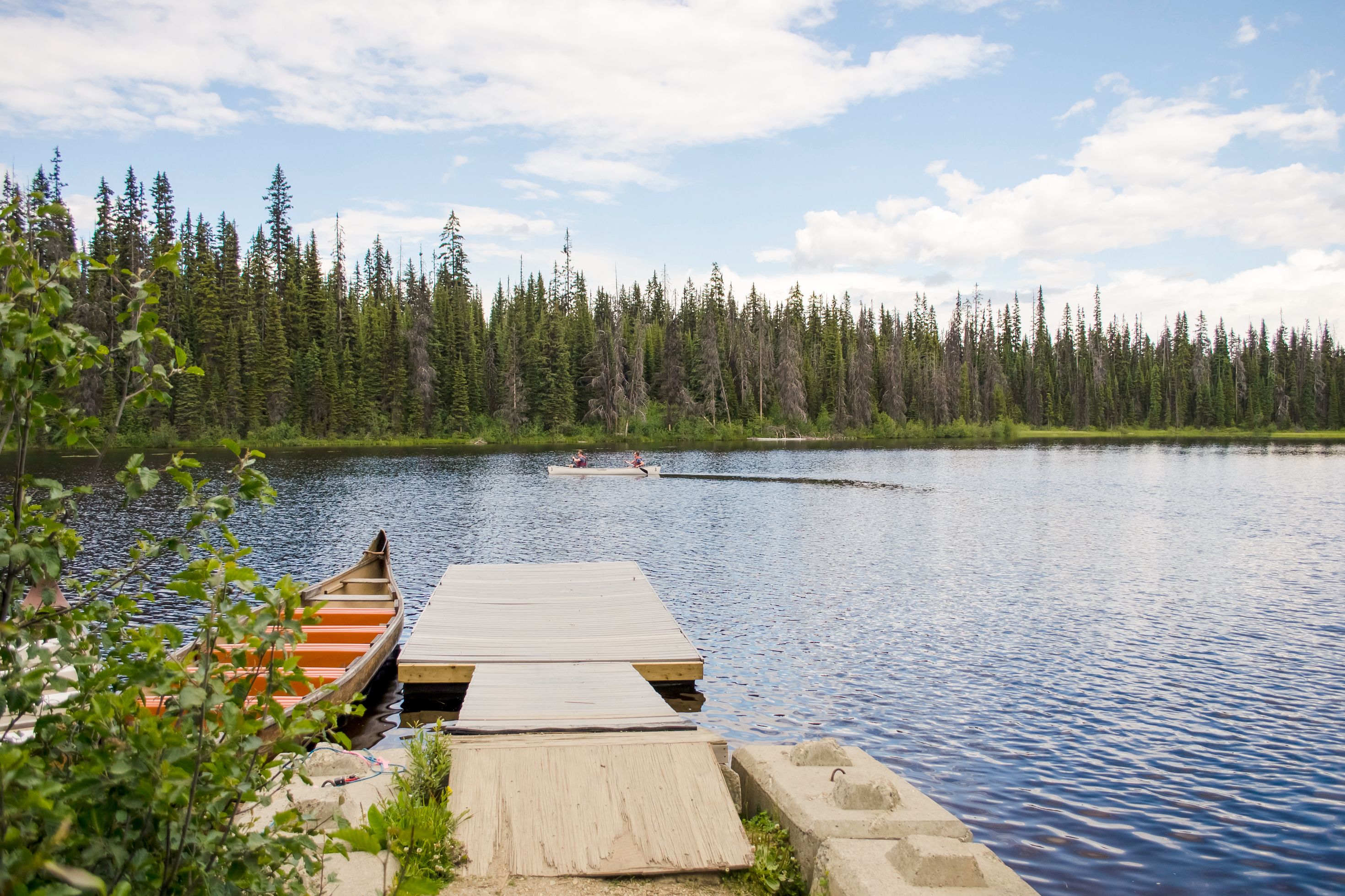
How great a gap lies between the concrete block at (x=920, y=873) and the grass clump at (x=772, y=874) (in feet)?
1.23

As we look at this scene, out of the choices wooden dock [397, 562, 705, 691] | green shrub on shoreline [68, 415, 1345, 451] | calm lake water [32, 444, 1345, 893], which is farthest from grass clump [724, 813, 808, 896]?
green shrub on shoreline [68, 415, 1345, 451]

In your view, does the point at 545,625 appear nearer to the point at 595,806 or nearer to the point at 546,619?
the point at 546,619

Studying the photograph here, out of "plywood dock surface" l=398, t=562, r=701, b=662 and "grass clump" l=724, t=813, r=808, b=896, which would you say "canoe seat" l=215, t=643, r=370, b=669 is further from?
"grass clump" l=724, t=813, r=808, b=896

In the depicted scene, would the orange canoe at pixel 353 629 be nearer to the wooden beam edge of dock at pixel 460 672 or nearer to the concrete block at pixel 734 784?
the wooden beam edge of dock at pixel 460 672

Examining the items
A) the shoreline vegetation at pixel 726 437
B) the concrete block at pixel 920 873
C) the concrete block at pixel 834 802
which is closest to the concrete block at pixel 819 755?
the concrete block at pixel 834 802

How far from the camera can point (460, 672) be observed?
11.8 m

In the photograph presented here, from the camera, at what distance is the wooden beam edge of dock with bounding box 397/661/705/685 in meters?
11.8

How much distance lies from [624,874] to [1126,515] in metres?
32.8

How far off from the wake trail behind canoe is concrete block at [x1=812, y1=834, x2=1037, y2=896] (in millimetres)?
40246

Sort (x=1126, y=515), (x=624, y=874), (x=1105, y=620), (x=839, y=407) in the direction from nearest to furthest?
(x=624, y=874)
(x=1105, y=620)
(x=1126, y=515)
(x=839, y=407)

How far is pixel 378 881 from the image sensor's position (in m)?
5.82

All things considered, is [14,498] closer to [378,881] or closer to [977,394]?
[378,881]

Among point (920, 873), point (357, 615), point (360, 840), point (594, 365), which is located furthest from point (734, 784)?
point (594, 365)

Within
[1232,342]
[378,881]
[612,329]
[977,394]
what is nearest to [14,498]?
[378,881]
